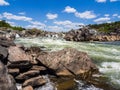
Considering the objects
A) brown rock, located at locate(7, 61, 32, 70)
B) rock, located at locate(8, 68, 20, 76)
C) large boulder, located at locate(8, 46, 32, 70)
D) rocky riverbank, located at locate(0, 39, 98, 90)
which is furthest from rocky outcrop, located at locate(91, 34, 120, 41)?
rock, located at locate(8, 68, 20, 76)

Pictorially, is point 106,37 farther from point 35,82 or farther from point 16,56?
point 35,82

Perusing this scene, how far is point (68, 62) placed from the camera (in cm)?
2134

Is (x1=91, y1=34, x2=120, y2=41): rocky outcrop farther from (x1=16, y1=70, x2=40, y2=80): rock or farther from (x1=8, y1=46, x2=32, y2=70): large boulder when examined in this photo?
(x1=16, y1=70, x2=40, y2=80): rock

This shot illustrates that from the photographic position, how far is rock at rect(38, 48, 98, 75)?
67.4ft

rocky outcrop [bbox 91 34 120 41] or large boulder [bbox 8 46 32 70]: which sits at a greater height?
large boulder [bbox 8 46 32 70]

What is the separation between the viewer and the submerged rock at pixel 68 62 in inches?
809

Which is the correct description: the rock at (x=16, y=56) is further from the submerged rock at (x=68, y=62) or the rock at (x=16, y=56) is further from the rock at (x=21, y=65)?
the submerged rock at (x=68, y=62)

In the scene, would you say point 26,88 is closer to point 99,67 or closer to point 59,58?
point 59,58

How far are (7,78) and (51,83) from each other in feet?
15.6

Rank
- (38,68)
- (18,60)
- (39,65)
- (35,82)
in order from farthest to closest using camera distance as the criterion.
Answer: (39,65), (38,68), (18,60), (35,82)

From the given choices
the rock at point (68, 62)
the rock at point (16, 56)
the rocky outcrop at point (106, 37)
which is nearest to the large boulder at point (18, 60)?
the rock at point (16, 56)

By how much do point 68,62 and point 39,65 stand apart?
8.09ft

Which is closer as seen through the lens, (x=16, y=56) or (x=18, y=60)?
(x=18, y=60)

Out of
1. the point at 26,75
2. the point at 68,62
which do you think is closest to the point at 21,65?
the point at 26,75
